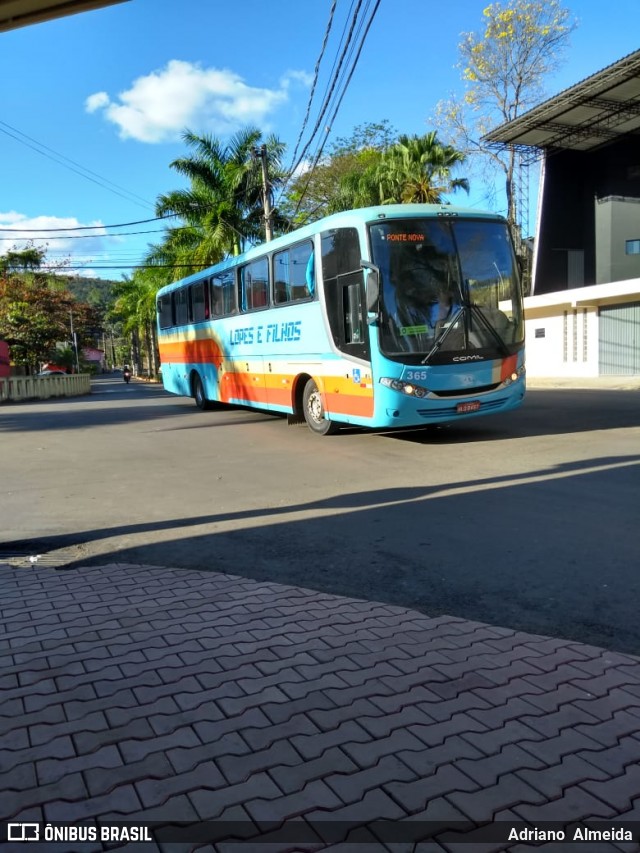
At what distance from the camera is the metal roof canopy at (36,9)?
4797 mm

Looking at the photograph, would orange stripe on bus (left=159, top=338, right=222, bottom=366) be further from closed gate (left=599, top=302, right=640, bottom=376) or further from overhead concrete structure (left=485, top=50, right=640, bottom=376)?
closed gate (left=599, top=302, right=640, bottom=376)

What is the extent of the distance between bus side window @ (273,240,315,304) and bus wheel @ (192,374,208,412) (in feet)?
23.1

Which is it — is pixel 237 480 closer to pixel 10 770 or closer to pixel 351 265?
pixel 351 265

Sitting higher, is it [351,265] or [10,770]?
[351,265]

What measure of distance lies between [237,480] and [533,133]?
92.9 feet

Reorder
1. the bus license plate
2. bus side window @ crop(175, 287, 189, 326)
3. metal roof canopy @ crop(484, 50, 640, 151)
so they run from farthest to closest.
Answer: metal roof canopy @ crop(484, 50, 640, 151)
bus side window @ crop(175, 287, 189, 326)
the bus license plate

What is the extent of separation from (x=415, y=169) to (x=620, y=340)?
1160 centimetres

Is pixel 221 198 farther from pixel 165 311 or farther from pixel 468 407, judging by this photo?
pixel 468 407

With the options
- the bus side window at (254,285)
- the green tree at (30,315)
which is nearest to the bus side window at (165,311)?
the bus side window at (254,285)

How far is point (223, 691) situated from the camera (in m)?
3.27

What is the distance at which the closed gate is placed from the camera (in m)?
26.8

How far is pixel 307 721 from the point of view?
2.99 metres

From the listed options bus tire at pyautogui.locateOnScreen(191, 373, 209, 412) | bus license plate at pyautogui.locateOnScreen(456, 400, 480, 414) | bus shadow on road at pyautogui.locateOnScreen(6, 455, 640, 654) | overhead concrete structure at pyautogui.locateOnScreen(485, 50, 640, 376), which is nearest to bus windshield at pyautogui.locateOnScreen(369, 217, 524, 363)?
bus license plate at pyautogui.locateOnScreen(456, 400, 480, 414)

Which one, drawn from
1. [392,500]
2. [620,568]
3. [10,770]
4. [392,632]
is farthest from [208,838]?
[392,500]
